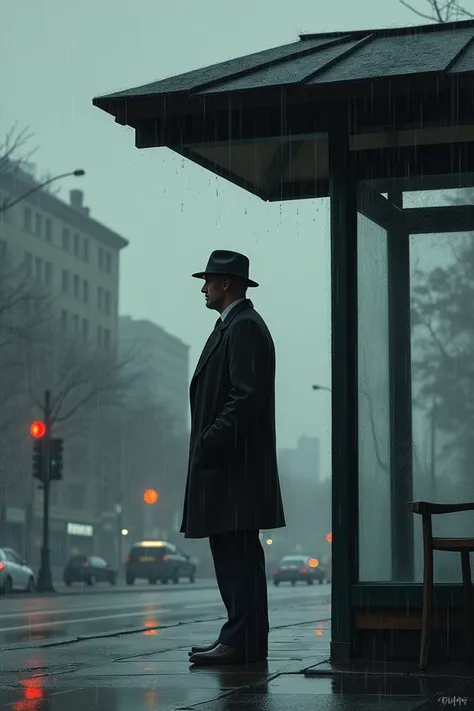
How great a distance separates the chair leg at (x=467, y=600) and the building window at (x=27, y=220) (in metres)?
82.1

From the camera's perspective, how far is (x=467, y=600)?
8016mm

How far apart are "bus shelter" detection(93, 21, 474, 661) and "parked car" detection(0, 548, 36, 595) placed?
28384 mm

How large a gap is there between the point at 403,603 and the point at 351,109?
2.86 m

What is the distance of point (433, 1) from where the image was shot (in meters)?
22.8

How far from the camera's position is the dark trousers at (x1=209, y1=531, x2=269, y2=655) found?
795 cm

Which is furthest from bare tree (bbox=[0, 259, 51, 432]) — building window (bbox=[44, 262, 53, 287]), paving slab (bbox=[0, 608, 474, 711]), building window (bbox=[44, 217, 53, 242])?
paving slab (bbox=[0, 608, 474, 711])

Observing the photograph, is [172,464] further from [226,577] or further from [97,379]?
[226,577]

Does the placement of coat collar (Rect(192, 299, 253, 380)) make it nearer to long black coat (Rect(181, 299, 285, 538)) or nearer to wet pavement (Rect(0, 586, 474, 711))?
long black coat (Rect(181, 299, 285, 538))

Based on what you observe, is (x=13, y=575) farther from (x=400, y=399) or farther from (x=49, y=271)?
(x=49, y=271)

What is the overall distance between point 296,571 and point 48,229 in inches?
1467

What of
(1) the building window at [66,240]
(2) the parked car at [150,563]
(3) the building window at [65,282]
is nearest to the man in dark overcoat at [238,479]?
(2) the parked car at [150,563]

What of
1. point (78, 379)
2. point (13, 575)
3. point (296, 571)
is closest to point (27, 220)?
point (296, 571)

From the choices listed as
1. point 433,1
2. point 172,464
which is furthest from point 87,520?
point 433,1

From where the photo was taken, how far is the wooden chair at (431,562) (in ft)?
24.7
